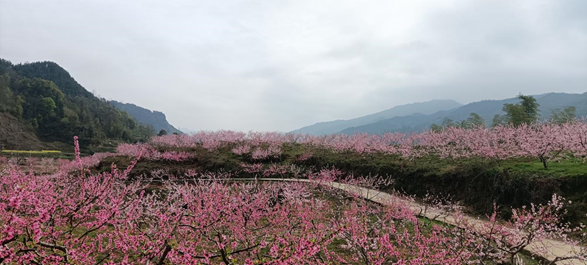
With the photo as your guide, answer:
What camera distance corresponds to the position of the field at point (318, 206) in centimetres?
416

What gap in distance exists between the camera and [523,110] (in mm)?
35219

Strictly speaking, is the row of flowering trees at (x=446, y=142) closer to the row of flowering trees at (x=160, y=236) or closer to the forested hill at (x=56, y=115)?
the row of flowering trees at (x=160, y=236)

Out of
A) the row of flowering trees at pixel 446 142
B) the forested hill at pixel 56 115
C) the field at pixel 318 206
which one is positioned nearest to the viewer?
the field at pixel 318 206

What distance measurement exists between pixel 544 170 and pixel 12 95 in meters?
99.7

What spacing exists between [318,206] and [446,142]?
56.0ft

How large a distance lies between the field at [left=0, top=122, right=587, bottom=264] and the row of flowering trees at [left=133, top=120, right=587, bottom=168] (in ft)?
0.53

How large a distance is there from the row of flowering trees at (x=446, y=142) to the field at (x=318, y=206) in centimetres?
16

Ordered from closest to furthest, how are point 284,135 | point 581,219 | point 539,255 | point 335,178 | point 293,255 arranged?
point 293,255 → point 539,255 → point 581,219 → point 335,178 → point 284,135

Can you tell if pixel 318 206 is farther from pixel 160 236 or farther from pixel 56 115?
pixel 56 115

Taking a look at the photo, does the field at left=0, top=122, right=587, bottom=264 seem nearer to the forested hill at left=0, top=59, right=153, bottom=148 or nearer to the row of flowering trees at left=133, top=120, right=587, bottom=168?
the row of flowering trees at left=133, top=120, right=587, bottom=168

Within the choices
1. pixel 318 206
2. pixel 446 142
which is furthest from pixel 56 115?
pixel 318 206

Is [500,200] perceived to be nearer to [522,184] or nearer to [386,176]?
[522,184]

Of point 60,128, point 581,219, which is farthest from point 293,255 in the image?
point 60,128

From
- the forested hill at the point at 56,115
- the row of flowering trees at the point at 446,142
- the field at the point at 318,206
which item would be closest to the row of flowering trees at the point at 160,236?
the field at the point at 318,206
